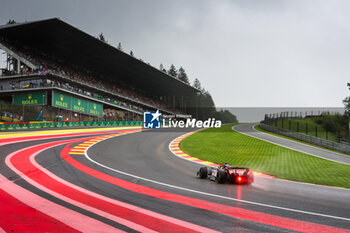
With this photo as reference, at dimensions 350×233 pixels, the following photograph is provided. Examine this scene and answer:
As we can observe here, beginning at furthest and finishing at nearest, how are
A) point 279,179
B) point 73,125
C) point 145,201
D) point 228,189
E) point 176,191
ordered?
point 73,125
point 279,179
point 228,189
point 176,191
point 145,201

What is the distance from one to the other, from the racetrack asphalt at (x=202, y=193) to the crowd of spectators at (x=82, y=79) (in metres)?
32.8

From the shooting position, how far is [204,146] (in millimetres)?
23844

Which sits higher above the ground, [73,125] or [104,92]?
[104,92]

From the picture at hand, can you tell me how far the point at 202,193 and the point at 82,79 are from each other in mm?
48084

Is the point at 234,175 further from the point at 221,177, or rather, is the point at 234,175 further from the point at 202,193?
the point at 202,193

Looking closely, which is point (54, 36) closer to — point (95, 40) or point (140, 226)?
point (95, 40)

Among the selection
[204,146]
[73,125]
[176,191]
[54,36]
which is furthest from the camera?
[54,36]

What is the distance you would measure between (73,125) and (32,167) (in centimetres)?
2383

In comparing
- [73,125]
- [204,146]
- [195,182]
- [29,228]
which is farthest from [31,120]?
[29,228]

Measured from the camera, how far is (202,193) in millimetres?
8820

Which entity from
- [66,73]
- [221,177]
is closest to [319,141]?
[221,177]

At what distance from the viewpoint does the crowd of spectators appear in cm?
4469

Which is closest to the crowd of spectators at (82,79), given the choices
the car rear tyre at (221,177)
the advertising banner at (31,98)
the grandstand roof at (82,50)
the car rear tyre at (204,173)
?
the grandstand roof at (82,50)

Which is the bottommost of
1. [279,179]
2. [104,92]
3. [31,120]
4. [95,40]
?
[279,179]
